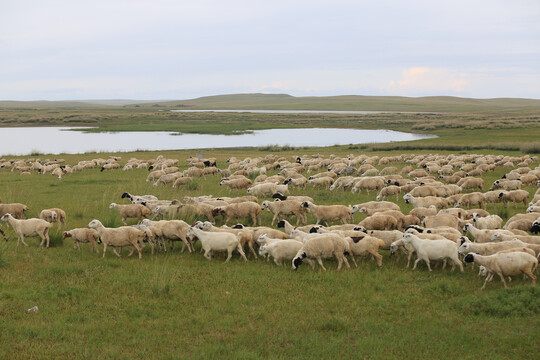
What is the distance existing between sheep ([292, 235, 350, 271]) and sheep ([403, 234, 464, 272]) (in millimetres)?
1753

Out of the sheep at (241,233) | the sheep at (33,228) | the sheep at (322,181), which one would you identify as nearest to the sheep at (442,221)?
the sheep at (241,233)

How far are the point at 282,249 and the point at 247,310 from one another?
301 cm

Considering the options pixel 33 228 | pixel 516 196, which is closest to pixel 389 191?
pixel 516 196

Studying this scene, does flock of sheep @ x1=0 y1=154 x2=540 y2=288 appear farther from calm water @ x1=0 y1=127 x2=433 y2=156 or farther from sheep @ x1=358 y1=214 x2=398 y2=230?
calm water @ x1=0 y1=127 x2=433 y2=156

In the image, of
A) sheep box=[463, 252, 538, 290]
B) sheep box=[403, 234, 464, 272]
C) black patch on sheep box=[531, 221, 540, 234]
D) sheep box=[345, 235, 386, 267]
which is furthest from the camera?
black patch on sheep box=[531, 221, 540, 234]

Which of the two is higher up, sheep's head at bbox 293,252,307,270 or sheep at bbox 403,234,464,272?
sheep at bbox 403,234,464,272

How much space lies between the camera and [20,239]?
45.7 ft

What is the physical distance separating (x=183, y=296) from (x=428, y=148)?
→ 1640 inches

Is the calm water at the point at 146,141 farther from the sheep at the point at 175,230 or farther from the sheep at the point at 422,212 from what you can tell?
the sheep at the point at 422,212

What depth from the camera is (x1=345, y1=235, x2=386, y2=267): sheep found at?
1168 centimetres

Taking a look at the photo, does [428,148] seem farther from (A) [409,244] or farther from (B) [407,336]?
(B) [407,336]

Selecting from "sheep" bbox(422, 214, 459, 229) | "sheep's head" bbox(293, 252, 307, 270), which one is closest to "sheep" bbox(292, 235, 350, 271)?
"sheep's head" bbox(293, 252, 307, 270)

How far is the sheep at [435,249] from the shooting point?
1099 cm

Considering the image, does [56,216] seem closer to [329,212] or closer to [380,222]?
[329,212]
